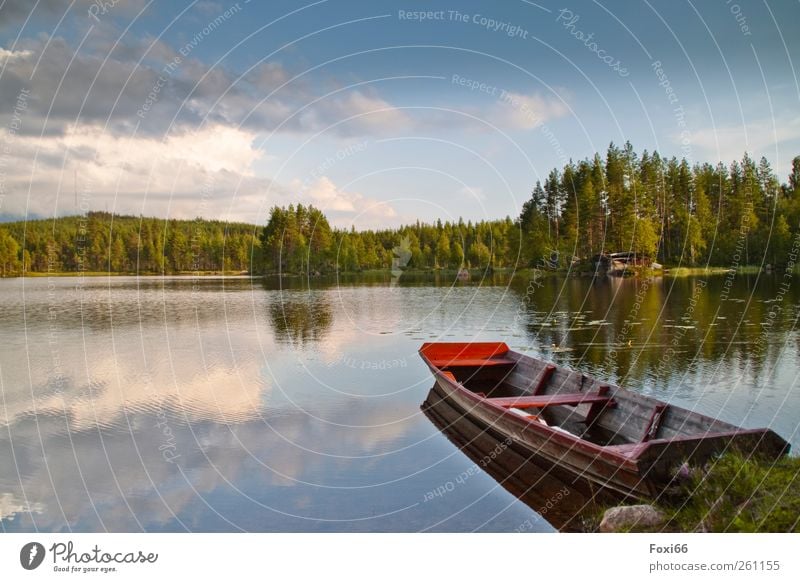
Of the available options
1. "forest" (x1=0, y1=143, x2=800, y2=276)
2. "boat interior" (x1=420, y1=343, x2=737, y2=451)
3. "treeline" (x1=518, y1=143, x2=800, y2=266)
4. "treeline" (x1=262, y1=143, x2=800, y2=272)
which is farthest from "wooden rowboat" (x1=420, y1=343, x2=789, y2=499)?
"treeline" (x1=518, y1=143, x2=800, y2=266)

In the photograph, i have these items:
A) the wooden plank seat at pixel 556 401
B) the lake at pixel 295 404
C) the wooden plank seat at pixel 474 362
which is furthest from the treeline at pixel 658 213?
the wooden plank seat at pixel 556 401

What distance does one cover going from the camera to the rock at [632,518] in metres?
8.23

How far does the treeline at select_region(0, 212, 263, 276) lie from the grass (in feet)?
353

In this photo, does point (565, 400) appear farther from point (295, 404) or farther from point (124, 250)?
point (124, 250)

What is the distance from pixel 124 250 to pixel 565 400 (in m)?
134

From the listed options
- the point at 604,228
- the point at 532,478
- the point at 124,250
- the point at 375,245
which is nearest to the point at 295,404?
the point at 532,478

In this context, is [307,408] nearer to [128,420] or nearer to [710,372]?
[128,420]

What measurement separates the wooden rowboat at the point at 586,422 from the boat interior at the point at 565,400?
0.02 metres

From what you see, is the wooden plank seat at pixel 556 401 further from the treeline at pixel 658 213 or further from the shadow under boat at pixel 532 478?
the treeline at pixel 658 213

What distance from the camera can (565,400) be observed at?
13547 mm

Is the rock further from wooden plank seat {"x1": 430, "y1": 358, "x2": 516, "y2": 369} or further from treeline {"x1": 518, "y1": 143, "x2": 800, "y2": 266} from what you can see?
treeline {"x1": 518, "y1": 143, "x2": 800, "y2": 266}

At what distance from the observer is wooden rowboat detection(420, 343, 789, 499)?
356 inches

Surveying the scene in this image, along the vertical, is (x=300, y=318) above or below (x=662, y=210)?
below
